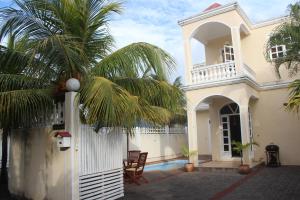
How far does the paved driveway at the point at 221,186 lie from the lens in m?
8.23

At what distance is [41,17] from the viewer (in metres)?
7.34

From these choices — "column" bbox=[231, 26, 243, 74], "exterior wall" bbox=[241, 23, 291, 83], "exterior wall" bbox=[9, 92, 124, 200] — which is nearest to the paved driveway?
"exterior wall" bbox=[9, 92, 124, 200]

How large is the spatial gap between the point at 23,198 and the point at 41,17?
514cm

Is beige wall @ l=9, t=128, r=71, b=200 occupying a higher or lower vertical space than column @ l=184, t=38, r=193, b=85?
lower

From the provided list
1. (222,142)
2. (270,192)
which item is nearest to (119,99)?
(270,192)

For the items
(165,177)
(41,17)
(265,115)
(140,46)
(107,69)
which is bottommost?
(165,177)

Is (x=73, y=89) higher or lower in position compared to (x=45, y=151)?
higher

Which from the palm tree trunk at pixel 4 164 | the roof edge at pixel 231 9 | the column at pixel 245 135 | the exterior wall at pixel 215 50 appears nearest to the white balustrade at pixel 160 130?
the column at pixel 245 135

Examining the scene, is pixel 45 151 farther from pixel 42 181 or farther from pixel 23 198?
pixel 23 198

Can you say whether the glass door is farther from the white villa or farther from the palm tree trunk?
the palm tree trunk

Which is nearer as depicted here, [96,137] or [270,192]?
[96,137]

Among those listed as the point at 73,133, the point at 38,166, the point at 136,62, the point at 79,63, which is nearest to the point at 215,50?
the point at 136,62

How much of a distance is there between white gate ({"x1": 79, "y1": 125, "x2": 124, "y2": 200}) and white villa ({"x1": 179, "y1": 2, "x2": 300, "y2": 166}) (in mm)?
6226

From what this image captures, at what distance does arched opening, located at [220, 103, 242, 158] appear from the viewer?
1509 cm
